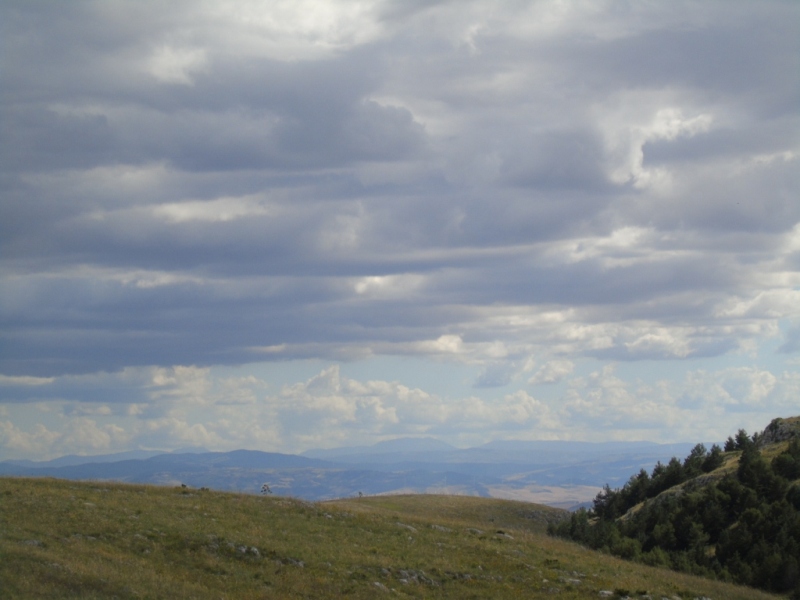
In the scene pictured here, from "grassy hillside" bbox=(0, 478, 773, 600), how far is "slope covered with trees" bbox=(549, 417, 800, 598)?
5.30 m

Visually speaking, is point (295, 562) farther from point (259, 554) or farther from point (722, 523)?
point (722, 523)

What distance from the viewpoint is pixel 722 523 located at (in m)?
56.5

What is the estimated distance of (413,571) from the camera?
3591 centimetres

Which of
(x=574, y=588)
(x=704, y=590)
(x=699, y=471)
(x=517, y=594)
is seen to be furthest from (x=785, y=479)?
(x=517, y=594)

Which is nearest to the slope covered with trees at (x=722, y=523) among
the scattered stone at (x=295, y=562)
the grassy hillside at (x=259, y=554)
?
the grassy hillside at (x=259, y=554)

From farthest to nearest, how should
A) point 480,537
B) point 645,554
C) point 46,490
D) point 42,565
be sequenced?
point 645,554, point 480,537, point 46,490, point 42,565

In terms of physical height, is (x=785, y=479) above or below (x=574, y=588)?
above

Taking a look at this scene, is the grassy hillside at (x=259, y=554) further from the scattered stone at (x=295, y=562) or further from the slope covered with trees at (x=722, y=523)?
the slope covered with trees at (x=722, y=523)

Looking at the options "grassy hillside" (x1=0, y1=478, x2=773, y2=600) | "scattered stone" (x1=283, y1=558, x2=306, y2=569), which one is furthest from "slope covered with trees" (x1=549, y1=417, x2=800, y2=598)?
"scattered stone" (x1=283, y1=558, x2=306, y2=569)

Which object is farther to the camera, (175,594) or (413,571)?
(413,571)

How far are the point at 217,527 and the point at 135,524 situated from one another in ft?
13.8

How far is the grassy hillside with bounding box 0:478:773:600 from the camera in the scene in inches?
1099

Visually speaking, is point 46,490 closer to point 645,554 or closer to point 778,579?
point 645,554

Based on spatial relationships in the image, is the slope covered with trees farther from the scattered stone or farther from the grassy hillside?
the scattered stone
